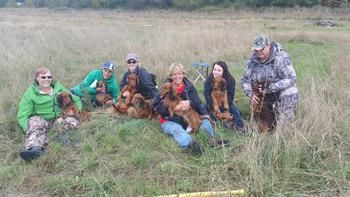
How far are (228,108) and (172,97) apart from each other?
86 centimetres

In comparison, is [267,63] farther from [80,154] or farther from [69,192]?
[69,192]

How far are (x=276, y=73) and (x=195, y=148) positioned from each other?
1.74 m

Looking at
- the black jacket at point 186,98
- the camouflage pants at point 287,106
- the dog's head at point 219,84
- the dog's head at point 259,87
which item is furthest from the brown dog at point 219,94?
the camouflage pants at point 287,106

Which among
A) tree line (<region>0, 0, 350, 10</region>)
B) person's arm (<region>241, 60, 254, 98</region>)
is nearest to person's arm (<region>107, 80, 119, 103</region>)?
person's arm (<region>241, 60, 254, 98</region>)

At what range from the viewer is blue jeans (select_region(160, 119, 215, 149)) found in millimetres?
4117

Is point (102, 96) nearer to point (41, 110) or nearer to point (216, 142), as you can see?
point (41, 110)

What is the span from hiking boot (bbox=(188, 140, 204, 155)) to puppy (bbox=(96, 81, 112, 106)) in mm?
2264

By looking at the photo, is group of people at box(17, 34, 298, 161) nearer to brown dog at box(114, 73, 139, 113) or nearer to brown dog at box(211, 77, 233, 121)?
brown dog at box(211, 77, 233, 121)

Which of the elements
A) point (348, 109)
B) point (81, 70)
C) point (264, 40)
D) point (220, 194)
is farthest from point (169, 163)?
point (81, 70)

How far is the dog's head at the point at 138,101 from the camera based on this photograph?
16.7 ft

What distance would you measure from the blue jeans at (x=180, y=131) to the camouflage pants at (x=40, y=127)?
120 cm

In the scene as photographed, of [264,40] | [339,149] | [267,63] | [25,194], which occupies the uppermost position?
[264,40]

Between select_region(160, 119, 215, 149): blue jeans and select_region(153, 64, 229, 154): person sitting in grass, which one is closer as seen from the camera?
select_region(160, 119, 215, 149): blue jeans

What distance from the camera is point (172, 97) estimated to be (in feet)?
15.6
